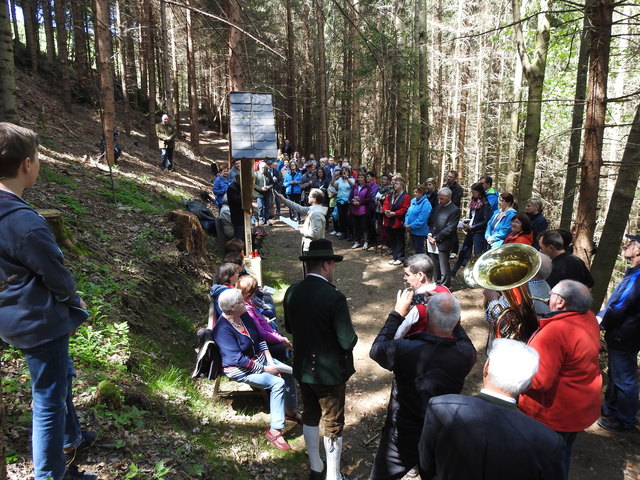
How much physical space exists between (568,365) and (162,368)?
3981 mm

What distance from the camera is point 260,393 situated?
14.6ft

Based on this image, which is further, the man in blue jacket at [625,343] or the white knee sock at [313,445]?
the man in blue jacket at [625,343]

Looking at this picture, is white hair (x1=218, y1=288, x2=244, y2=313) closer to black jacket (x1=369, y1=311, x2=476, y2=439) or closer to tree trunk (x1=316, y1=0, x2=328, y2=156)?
black jacket (x1=369, y1=311, x2=476, y2=439)

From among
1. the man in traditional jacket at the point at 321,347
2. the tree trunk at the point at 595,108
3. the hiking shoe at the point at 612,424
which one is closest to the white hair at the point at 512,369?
the man in traditional jacket at the point at 321,347

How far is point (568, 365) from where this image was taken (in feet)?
9.50

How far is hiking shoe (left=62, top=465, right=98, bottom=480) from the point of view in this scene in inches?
96.5

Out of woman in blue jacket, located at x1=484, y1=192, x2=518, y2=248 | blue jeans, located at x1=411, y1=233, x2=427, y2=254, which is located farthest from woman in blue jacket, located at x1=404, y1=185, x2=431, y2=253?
woman in blue jacket, located at x1=484, y1=192, x2=518, y2=248

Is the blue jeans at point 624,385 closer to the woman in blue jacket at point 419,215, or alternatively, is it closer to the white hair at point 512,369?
the white hair at point 512,369

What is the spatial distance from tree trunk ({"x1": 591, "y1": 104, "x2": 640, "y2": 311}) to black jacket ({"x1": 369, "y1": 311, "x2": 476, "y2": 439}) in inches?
142

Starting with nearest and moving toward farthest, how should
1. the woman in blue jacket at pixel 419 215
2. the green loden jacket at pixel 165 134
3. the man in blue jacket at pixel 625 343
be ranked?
the man in blue jacket at pixel 625 343, the woman in blue jacket at pixel 419 215, the green loden jacket at pixel 165 134

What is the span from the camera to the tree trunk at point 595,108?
15.2ft

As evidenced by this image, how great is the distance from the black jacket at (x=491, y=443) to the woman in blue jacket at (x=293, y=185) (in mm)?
11412

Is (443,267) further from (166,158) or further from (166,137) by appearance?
(166,158)

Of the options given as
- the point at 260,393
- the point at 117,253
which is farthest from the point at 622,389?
the point at 117,253
